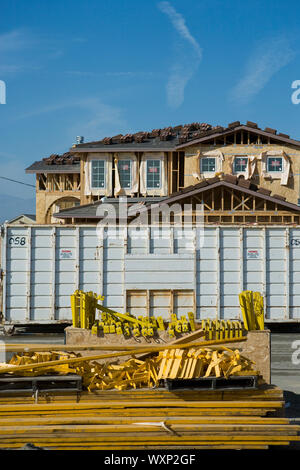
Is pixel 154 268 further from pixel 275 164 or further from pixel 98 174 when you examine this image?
pixel 98 174

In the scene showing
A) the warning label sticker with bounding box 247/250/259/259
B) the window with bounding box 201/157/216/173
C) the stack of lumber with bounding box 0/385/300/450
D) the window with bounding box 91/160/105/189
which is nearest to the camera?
the stack of lumber with bounding box 0/385/300/450

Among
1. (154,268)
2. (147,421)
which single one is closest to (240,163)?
(154,268)

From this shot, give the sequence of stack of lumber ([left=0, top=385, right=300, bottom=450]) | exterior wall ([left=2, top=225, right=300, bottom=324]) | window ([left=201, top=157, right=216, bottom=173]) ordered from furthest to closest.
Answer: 1. window ([left=201, top=157, right=216, bottom=173])
2. exterior wall ([left=2, top=225, right=300, bottom=324])
3. stack of lumber ([left=0, top=385, right=300, bottom=450])

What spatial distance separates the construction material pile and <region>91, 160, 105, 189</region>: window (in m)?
26.8

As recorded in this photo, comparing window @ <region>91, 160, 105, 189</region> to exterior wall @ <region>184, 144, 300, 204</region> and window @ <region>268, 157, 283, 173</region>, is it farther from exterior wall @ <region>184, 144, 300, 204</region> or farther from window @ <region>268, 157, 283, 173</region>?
window @ <region>268, 157, 283, 173</region>

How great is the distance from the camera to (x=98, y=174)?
35938mm

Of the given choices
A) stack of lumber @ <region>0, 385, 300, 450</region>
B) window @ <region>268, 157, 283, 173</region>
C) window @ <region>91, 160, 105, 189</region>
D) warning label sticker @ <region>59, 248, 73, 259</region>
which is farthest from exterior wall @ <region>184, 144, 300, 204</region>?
stack of lumber @ <region>0, 385, 300, 450</region>

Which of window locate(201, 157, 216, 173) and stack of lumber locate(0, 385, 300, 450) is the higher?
window locate(201, 157, 216, 173)

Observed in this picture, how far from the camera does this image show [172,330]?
11023 mm

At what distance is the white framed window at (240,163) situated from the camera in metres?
33.0

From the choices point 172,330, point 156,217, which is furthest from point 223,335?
point 156,217

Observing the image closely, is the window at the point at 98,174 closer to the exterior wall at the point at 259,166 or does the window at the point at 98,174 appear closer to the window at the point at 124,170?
the window at the point at 124,170

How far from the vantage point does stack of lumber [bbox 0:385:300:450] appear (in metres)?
7.55
